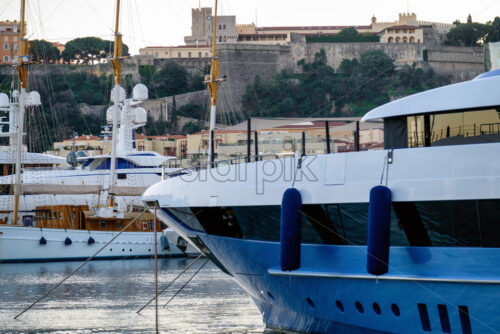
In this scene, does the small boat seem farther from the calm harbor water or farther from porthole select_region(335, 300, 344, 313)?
porthole select_region(335, 300, 344, 313)

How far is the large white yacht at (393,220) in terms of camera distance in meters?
11.3

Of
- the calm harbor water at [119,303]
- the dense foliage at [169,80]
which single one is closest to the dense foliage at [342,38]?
the dense foliage at [169,80]

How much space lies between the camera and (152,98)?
11562 centimetres

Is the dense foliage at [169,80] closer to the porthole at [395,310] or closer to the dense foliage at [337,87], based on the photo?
the dense foliage at [337,87]

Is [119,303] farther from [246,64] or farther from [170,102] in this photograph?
[246,64]

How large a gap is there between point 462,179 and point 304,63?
115058 mm

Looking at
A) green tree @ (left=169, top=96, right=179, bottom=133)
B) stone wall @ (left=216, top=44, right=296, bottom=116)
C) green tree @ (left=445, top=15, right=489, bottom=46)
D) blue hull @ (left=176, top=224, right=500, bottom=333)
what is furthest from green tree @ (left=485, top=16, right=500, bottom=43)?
blue hull @ (left=176, top=224, right=500, bottom=333)

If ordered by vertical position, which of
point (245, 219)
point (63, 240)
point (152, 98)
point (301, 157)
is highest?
point (152, 98)

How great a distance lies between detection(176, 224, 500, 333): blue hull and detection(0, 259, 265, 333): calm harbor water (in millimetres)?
1935

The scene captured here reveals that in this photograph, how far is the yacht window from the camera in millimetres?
11656

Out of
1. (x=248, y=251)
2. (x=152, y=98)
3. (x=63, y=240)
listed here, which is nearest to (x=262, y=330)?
(x=248, y=251)

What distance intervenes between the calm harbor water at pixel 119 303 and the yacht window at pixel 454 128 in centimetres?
543

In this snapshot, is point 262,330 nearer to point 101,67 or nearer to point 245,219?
point 245,219

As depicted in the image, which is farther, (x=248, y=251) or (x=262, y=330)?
(x=262, y=330)
